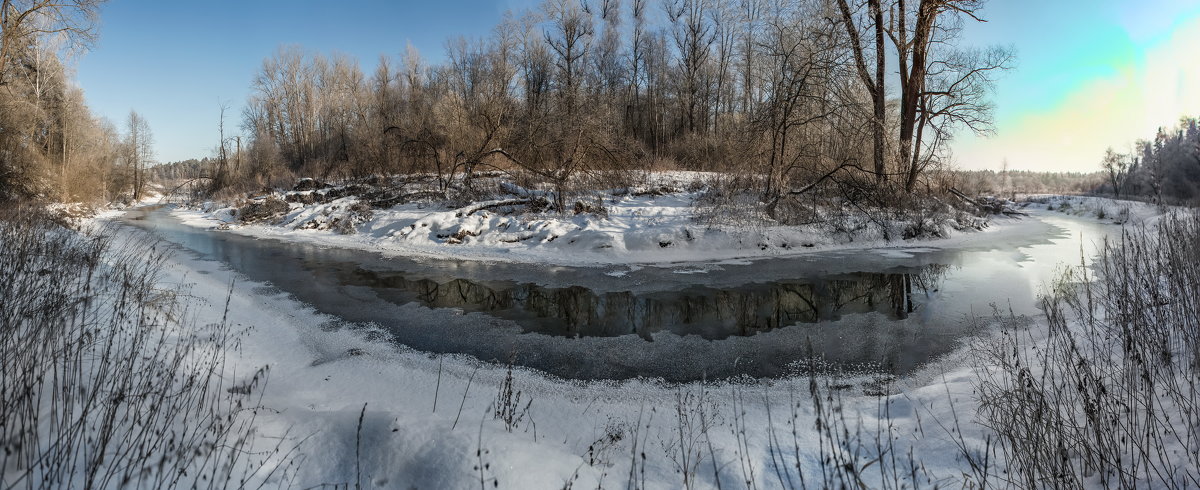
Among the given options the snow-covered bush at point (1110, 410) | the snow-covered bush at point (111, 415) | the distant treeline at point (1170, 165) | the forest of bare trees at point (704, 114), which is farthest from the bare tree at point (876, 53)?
the distant treeline at point (1170, 165)

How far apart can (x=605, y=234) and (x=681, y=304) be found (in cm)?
508

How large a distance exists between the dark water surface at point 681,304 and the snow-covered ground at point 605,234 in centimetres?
101

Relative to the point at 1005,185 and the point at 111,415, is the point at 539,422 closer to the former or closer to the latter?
the point at 111,415

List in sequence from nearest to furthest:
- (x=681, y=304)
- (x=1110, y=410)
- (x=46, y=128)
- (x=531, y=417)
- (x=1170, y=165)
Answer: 1. (x=1110, y=410)
2. (x=531, y=417)
3. (x=681, y=304)
4. (x=46, y=128)
5. (x=1170, y=165)

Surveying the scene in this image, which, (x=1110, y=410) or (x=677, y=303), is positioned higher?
(x=1110, y=410)

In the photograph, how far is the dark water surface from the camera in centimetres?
513

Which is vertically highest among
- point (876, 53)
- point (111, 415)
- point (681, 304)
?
point (876, 53)

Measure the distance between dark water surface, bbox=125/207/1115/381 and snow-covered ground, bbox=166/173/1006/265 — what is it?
3.31 ft

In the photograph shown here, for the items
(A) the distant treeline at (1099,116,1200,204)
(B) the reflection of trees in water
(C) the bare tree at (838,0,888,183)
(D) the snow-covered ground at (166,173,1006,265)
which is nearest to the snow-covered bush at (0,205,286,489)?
(B) the reflection of trees in water

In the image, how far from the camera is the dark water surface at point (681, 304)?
5129 millimetres

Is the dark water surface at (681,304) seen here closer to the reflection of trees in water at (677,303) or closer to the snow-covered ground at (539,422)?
the reflection of trees in water at (677,303)

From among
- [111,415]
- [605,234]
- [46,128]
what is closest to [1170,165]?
[605,234]

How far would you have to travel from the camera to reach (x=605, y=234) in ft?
39.7

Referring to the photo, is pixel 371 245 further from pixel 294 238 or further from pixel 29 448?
pixel 29 448
